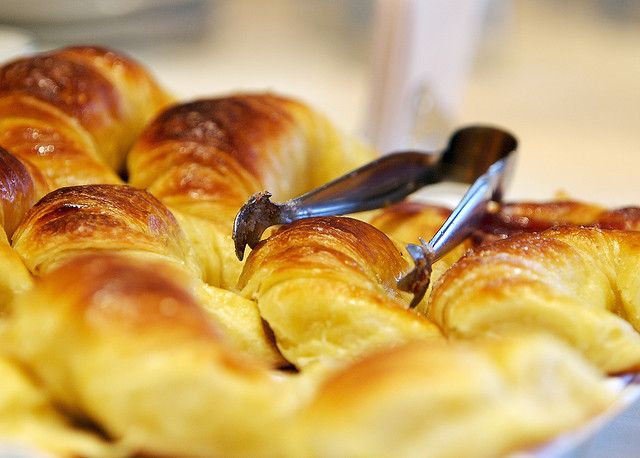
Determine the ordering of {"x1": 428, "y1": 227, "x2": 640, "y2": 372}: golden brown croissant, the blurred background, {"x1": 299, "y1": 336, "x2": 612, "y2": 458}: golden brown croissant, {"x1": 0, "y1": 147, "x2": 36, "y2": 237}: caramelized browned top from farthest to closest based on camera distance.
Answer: the blurred background, {"x1": 0, "y1": 147, "x2": 36, "y2": 237}: caramelized browned top, {"x1": 428, "y1": 227, "x2": 640, "y2": 372}: golden brown croissant, {"x1": 299, "y1": 336, "x2": 612, "y2": 458}: golden brown croissant

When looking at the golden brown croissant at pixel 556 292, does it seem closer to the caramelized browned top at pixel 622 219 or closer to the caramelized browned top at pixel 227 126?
the caramelized browned top at pixel 622 219

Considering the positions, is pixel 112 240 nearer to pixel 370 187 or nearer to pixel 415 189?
pixel 370 187

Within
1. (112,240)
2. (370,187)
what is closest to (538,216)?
(370,187)

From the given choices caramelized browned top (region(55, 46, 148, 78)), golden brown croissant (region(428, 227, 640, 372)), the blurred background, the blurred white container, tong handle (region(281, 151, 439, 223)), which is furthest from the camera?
the blurred background

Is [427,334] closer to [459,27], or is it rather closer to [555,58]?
[459,27]

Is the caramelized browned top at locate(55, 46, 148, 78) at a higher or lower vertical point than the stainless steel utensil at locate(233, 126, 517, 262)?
higher

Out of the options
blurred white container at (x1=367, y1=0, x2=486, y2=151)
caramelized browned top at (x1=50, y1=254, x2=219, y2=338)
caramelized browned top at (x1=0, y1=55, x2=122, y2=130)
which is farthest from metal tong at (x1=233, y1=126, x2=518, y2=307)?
blurred white container at (x1=367, y1=0, x2=486, y2=151)

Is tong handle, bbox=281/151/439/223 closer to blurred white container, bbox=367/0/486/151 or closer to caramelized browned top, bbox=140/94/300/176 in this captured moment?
caramelized browned top, bbox=140/94/300/176

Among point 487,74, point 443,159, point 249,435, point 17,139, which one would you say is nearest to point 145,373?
point 249,435
